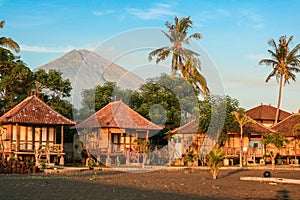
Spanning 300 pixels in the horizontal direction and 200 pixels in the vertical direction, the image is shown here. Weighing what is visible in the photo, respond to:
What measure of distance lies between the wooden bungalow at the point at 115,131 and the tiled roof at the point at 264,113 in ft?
61.8

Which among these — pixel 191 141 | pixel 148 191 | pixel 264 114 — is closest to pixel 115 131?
pixel 191 141

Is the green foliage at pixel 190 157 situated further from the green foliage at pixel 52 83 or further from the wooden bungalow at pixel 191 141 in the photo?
the green foliage at pixel 52 83

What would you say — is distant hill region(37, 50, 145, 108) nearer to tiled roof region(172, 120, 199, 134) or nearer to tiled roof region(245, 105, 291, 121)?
tiled roof region(172, 120, 199, 134)

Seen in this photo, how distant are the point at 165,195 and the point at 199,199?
135 centimetres

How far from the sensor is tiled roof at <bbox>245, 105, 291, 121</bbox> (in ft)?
178

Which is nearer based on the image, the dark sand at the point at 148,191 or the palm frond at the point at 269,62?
the dark sand at the point at 148,191

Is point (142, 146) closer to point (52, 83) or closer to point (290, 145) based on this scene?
point (52, 83)

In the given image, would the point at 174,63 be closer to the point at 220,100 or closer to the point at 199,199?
the point at 220,100

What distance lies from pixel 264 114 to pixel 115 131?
22971 millimetres

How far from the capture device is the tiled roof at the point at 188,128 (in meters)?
38.3

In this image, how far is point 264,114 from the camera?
54.8m

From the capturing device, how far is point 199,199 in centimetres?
1495

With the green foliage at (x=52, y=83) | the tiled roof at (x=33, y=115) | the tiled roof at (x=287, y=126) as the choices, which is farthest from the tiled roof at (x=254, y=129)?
the green foliage at (x=52, y=83)

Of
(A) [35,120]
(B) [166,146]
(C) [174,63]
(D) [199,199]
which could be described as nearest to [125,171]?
(A) [35,120]
